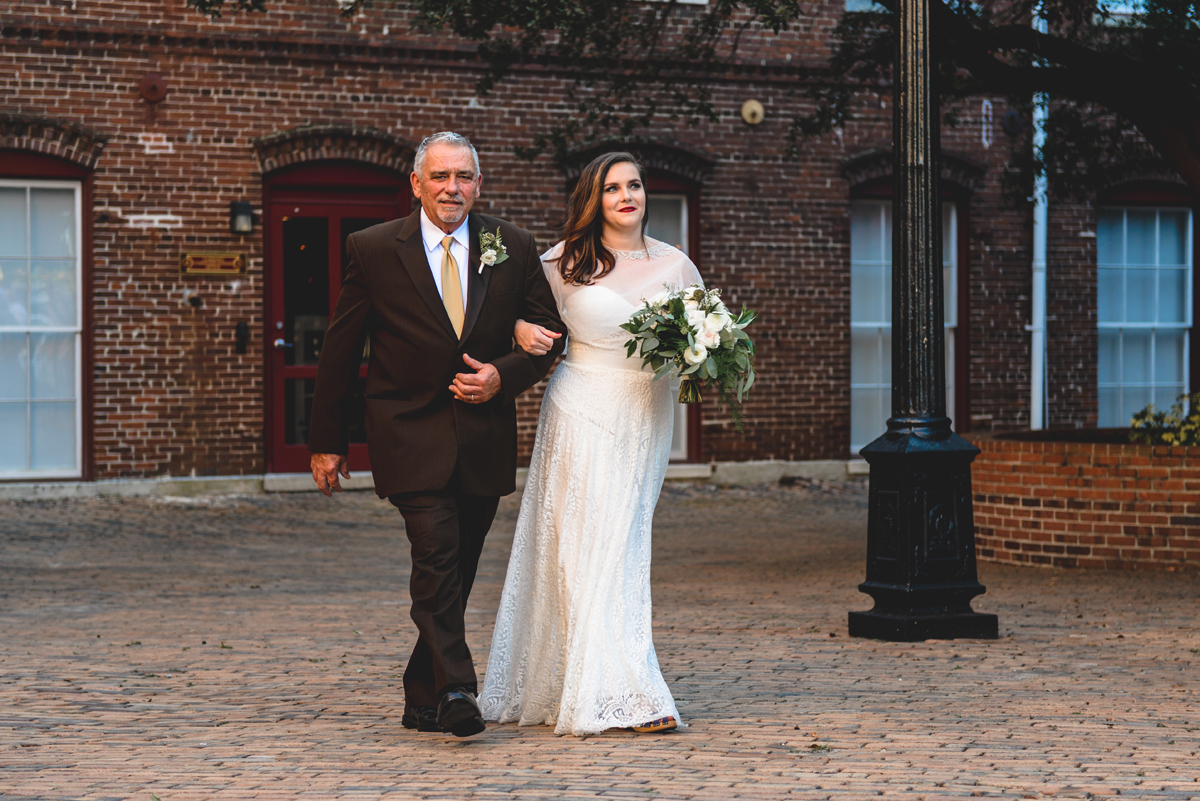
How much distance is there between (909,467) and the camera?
6840 millimetres

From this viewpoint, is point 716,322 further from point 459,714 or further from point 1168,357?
point 1168,357

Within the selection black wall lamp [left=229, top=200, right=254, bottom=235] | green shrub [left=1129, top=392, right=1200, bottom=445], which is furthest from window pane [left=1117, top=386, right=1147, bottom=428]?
black wall lamp [left=229, top=200, right=254, bottom=235]

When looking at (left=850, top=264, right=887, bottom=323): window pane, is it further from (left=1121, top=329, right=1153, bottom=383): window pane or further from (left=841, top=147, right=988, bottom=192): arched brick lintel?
(left=1121, top=329, right=1153, bottom=383): window pane

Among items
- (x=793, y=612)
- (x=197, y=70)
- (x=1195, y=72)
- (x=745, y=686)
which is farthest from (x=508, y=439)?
(x=197, y=70)

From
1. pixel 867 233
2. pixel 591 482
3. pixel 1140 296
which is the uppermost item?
pixel 867 233

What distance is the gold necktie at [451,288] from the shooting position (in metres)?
4.83

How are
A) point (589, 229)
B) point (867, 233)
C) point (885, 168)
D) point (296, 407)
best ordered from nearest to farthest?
point (589, 229)
point (296, 407)
point (885, 168)
point (867, 233)

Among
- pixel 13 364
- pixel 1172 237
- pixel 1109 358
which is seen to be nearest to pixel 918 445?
pixel 13 364

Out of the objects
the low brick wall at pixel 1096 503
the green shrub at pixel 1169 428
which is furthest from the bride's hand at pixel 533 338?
the green shrub at pixel 1169 428

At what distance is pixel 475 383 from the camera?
4.71 meters

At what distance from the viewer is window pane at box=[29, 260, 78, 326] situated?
519 inches

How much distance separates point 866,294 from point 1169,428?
21.3ft

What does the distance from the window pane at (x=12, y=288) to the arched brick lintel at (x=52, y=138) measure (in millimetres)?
1052

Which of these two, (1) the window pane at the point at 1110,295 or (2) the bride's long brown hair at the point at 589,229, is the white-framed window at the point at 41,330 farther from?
(1) the window pane at the point at 1110,295
